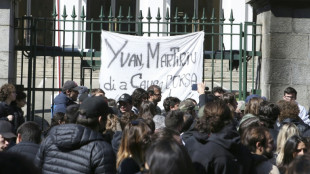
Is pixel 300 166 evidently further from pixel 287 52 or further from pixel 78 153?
pixel 287 52

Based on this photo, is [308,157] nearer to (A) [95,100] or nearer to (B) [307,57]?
(A) [95,100]

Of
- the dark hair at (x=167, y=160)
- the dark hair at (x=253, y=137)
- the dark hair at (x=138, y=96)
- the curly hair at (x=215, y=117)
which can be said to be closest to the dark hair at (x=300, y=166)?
the dark hair at (x=167, y=160)

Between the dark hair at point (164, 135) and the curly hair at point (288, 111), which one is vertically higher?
the curly hair at point (288, 111)

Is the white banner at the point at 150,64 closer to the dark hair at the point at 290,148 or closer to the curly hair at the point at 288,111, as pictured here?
the curly hair at the point at 288,111

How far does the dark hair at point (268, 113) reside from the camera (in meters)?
6.13

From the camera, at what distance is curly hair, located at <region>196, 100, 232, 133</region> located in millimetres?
4605

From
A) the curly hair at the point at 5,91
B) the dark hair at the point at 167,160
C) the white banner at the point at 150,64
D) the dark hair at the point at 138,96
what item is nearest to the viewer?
the dark hair at the point at 167,160

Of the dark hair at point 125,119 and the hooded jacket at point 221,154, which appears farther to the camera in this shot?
the dark hair at point 125,119

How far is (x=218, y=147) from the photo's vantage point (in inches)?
174

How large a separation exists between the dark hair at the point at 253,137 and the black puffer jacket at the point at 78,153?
3.73 ft

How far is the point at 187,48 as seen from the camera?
31.2 feet

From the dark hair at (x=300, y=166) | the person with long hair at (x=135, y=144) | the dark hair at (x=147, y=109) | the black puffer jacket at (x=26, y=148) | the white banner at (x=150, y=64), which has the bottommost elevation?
the black puffer jacket at (x=26, y=148)

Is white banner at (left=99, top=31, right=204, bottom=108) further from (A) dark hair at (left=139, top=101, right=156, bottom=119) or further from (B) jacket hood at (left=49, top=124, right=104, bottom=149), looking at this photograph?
(B) jacket hood at (left=49, top=124, right=104, bottom=149)

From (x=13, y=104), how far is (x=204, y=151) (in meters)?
4.07
